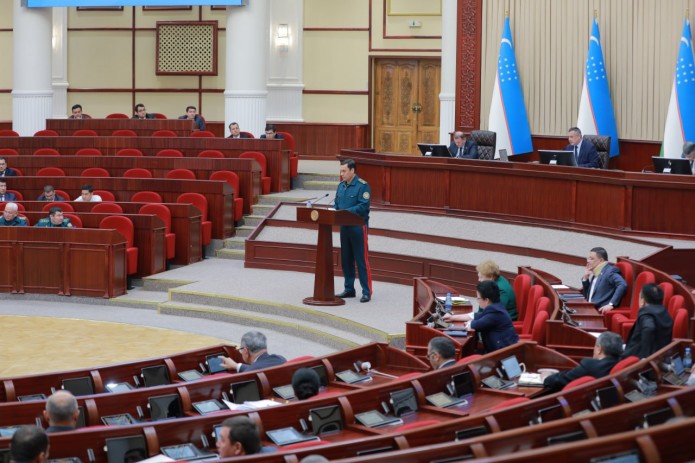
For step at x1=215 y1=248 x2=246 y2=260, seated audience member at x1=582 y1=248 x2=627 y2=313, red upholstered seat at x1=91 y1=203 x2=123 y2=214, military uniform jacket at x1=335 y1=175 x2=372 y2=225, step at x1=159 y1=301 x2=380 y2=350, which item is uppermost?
military uniform jacket at x1=335 y1=175 x2=372 y2=225

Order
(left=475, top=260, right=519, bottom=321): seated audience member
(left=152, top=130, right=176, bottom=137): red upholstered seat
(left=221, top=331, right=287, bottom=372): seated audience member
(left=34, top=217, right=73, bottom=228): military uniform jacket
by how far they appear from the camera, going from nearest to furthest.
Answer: (left=221, top=331, right=287, bottom=372): seated audience member
(left=475, top=260, right=519, bottom=321): seated audience member
(left=34, top=217, right=73, bottom=228): military uniform jacket
(left=152, top=130, right=176, bottom=137): red upholstered seat

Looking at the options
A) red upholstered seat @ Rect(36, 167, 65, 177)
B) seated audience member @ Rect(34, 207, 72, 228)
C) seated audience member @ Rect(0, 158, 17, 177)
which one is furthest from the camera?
red upholstered seat @ Rect(36, 167, 65, 177)

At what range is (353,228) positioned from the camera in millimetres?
9484

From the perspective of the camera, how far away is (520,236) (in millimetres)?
10719

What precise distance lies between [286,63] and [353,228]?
26.6ft

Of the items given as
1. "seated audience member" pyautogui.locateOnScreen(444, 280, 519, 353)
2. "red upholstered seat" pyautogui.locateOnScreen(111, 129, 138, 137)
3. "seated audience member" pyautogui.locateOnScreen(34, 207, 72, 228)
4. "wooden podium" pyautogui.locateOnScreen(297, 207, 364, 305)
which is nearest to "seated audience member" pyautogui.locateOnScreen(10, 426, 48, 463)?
"seated audience member" pyautogui.locateOnScreen(444, 280, 519, 353)

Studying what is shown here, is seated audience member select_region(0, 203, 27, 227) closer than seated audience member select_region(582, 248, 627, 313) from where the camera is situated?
→ No

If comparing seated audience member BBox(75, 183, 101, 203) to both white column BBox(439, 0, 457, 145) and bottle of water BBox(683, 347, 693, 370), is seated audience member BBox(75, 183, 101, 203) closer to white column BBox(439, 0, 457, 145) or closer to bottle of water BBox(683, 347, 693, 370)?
white column BBox(439, 0, 457, 145)

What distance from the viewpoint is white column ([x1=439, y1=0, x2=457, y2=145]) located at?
13.8m

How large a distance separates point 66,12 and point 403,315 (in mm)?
11049

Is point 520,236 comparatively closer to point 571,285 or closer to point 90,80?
point 571,285

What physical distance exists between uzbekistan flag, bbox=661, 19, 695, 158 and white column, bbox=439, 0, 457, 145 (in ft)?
10.2

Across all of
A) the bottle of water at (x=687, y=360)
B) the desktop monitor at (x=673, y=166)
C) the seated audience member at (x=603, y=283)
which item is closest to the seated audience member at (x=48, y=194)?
the desktop monitor at (x=673, y=166)

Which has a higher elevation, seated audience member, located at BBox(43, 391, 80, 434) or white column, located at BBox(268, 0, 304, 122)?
white column, located at BBox(268, 0, 304, 122)
